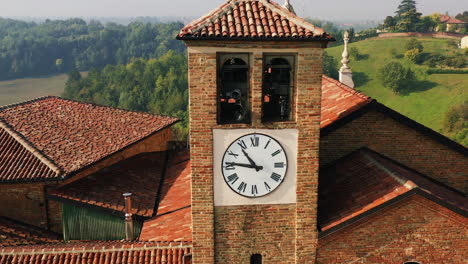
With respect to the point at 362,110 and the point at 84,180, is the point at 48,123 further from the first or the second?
the point at 362,110

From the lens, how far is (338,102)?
15188 millimetres

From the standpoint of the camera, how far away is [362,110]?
13.6m

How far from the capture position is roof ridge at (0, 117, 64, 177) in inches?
675

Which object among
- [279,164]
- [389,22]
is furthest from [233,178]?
[389,22]

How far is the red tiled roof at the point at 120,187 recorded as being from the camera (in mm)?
16062

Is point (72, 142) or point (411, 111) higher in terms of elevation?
point (72, 142)

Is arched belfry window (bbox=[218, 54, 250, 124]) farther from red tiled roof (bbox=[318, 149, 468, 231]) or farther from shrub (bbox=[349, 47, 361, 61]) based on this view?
shrub (bbox=[349, 47, 361, 61])

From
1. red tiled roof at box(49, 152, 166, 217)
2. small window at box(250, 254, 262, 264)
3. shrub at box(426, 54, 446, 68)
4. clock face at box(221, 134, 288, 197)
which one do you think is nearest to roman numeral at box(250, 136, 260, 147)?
clock face at box(221, 134, 288, 197)

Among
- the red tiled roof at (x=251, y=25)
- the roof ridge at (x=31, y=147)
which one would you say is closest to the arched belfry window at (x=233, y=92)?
the red tiled roof at (x=251, y=25)

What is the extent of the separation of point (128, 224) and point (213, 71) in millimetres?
6645

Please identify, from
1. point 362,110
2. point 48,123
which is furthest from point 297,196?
point 48,123

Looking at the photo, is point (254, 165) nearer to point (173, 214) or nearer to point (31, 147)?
point (173, 214)

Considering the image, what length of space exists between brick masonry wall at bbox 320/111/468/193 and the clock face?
402cm

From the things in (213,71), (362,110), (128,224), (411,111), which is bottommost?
(411,111)
